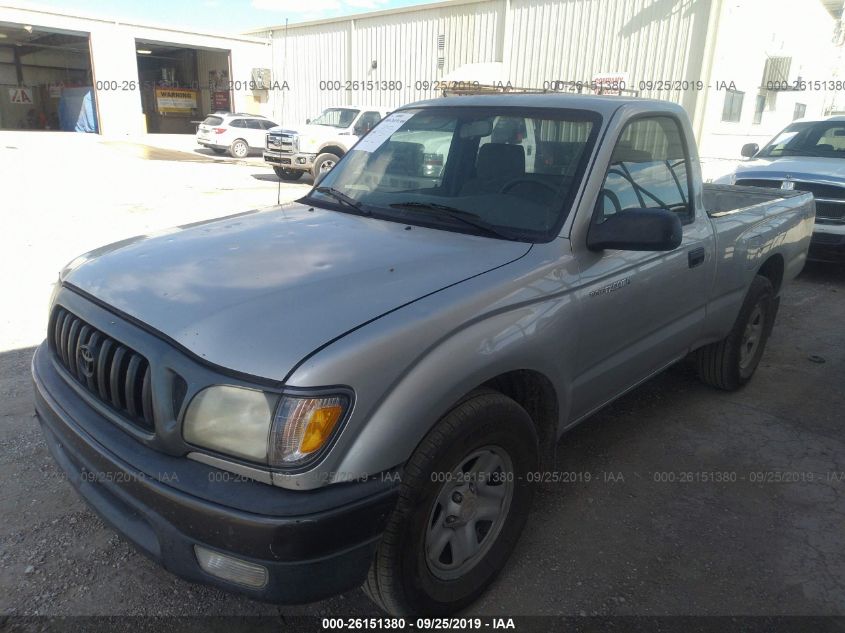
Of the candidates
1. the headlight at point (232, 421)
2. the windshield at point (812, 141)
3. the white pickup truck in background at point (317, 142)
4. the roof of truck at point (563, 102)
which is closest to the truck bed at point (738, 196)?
the roof of truck at point (563, 102)

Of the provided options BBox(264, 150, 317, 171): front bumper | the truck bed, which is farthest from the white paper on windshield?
BBox(264, 150, 317, 171): front bumper

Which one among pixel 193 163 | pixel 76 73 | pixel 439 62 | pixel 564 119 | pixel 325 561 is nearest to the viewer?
pixel 325 561

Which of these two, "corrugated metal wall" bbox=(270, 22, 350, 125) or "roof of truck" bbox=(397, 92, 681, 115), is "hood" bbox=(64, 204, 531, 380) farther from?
"corrugated metal wall" bbox=(270, 22, 350, 125)

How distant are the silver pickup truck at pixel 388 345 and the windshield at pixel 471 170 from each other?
0.5 inches

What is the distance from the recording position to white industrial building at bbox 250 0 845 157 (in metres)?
16.2

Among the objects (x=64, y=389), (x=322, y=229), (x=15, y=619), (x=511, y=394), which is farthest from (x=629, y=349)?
(x=15, y=619)

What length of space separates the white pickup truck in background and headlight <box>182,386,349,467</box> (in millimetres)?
13432

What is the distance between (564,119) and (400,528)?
6.59ft

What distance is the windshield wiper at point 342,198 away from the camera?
3059 mm

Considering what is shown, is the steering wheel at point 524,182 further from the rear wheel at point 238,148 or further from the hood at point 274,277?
the rear wheel at point 238,148

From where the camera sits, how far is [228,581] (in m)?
1.81

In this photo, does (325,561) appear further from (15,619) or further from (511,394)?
(15,619)

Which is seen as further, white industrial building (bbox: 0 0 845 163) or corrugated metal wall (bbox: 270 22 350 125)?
corrugated metal wall (bbox: 270 22 350 125)

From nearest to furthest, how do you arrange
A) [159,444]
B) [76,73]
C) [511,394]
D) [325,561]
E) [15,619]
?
[325,561]
[159,444]
[15,619]
[511,394]
[76,73]
